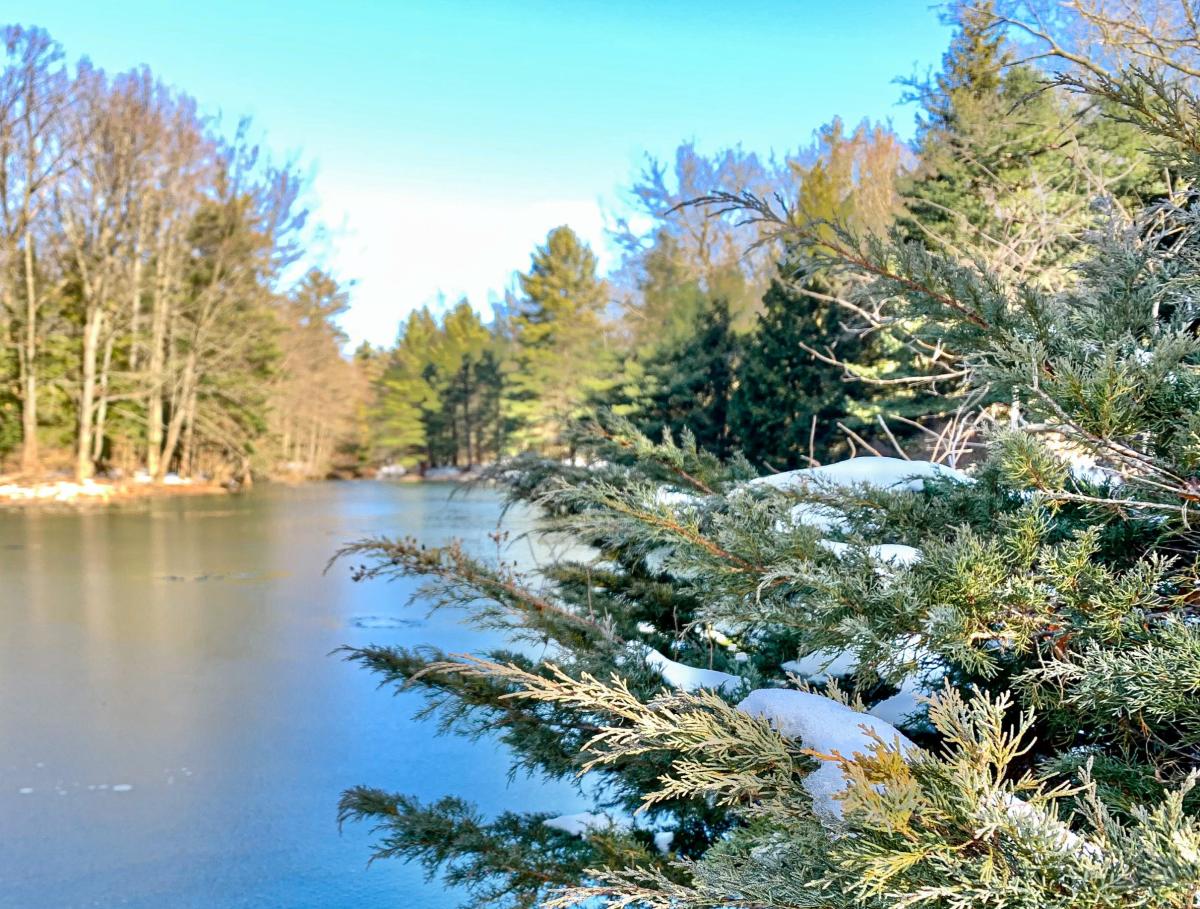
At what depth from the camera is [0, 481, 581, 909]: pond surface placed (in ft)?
8.55

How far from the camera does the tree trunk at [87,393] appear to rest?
60.3 feet

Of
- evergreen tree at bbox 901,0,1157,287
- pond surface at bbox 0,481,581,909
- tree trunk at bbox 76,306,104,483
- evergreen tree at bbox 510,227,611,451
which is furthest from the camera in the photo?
evergreen tree at bbox 510,227,611,451

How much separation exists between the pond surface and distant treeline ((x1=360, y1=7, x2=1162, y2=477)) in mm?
1307

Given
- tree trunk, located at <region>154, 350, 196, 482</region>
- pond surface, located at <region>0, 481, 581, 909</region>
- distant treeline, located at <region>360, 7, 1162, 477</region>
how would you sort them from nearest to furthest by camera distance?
pond surface, located at <region>0, 481, 581, 909</region>, distant treeline, located at <region>360, 7, 1162, 477</region>, tree trunk, located at <region>154, 350, 196, 482</region>

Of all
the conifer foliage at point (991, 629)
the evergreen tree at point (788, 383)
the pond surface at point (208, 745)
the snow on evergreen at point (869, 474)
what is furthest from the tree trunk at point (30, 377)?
the conifer foliage at point (991, 629)

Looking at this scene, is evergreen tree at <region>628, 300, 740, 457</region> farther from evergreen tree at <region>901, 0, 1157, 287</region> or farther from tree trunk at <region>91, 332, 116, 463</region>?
tree trunk at <region>91, 332, 116, 463</region>

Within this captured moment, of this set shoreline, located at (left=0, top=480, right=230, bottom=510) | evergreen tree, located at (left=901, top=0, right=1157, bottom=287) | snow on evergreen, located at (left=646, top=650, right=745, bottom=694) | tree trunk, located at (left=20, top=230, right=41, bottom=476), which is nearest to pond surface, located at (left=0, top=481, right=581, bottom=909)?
snow on evergreen, located at (left=646, top=650, right=745, bottom=694)

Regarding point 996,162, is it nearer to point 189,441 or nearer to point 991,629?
point 991,629

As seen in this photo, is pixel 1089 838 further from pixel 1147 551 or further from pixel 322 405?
pixel 322 405

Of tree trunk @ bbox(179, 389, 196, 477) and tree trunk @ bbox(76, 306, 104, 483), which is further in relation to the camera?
tree trunk @ bbox(179, 389, 196, 477)

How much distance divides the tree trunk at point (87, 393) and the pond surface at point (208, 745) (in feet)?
36.8

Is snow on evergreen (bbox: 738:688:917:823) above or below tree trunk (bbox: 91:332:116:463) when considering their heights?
below

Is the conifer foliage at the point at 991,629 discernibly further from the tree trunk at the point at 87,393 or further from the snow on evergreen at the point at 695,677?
the tree trunk at the point at 87,393

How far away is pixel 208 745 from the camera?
376 cm
